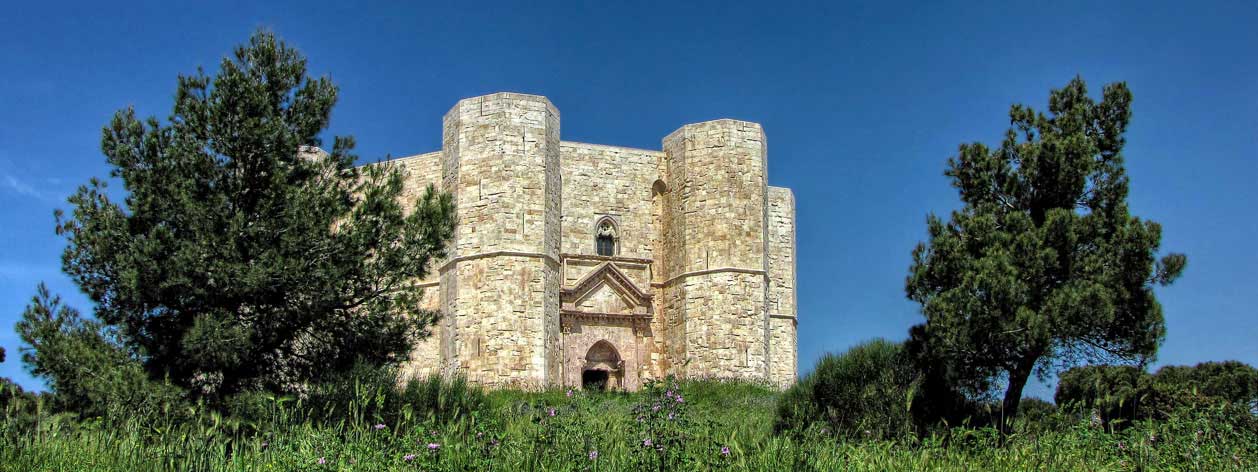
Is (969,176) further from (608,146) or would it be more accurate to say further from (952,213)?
(608,146)

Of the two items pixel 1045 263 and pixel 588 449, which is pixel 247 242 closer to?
pixel 588 449

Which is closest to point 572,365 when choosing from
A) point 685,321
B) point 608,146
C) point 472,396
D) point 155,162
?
point 685,321

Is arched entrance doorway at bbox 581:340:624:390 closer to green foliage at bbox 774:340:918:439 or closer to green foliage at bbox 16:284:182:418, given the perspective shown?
green foliage at bbox 774:340:918:439

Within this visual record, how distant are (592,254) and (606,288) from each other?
2.74 feet

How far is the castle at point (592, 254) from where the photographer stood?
22.9m

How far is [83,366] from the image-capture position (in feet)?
40.6

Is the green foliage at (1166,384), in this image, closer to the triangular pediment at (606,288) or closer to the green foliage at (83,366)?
the triangular pediment at (606,288)

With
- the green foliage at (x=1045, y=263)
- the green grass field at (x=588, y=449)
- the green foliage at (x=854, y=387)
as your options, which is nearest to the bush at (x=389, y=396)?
the green grass field at (x=588, y=449)

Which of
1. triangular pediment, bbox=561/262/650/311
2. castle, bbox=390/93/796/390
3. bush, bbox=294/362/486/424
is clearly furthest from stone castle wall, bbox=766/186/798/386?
bush, bbox=294/362/486/424

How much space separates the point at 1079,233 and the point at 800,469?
875 centimetres

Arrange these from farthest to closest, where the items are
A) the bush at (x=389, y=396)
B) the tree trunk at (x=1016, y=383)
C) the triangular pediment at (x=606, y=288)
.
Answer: the triangular pediment at (x=606, y=288) → the tree trunk at (x=1016, y=383) → the bush at (x=389, y=396)

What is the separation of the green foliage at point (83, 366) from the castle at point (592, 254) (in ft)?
32.1

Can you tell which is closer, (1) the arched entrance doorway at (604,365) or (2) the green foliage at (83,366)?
(2) the green foliage at (83,366)

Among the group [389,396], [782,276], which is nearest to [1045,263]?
[389,396]
